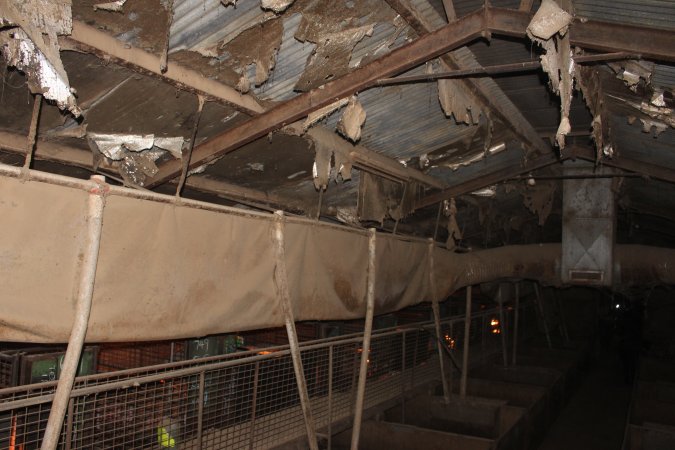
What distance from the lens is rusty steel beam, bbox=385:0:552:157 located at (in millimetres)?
4305

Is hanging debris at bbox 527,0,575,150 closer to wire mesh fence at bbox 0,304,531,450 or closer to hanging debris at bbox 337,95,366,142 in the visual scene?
hanging debris at bbox 337,95,366,142

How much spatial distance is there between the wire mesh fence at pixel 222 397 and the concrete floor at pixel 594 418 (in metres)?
2.46

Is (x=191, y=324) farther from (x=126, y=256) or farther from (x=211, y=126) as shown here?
(x=211, y=126)

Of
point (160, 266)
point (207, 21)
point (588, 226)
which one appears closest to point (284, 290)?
point (160, 266)

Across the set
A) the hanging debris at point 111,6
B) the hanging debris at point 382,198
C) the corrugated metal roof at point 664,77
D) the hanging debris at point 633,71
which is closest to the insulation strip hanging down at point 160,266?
the hanging debris at point 111,6

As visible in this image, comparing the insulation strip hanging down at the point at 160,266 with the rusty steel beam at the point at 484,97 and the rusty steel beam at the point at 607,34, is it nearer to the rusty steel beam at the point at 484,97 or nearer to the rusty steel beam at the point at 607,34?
Result: the rusty steel beam at the point at 484,97

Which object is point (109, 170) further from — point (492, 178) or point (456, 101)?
point (492, 178)

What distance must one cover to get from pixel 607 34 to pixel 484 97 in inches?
90.3

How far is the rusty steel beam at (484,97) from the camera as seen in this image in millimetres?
4305

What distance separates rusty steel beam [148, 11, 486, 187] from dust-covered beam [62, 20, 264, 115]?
0.79ft

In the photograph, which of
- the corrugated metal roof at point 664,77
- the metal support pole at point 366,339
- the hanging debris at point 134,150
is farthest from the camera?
the metal support pole at point 366,339

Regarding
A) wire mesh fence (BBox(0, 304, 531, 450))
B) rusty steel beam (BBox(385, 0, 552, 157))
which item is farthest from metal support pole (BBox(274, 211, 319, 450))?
rusty steel beam (BBox(385, 0, 552, 157))

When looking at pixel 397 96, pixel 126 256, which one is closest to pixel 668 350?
pixel 397 96

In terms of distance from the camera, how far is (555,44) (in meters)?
3.96
